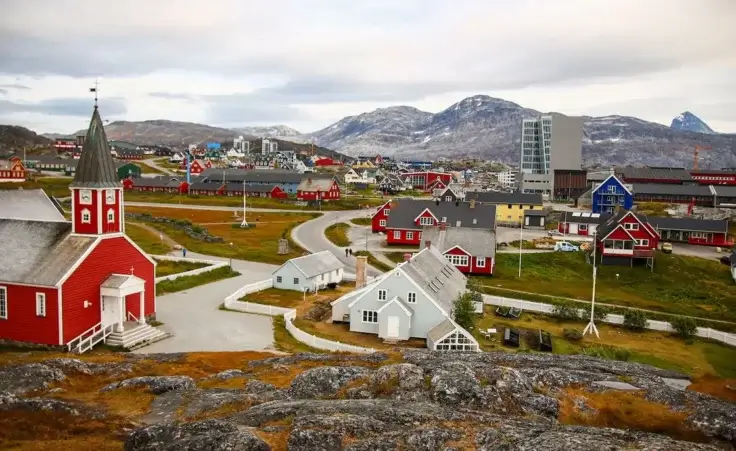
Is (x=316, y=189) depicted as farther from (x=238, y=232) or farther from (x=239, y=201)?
(x=238, y=232)

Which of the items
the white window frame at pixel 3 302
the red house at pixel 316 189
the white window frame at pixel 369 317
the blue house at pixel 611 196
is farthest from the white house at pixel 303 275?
the red house at pixel 316 189

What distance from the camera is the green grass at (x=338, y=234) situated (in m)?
76.2

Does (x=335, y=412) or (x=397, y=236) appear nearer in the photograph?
(x=335, y=412)

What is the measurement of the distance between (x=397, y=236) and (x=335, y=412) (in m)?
58.3

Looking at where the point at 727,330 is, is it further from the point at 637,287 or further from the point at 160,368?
the point at 160,368

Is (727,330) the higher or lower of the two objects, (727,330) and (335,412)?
the lower

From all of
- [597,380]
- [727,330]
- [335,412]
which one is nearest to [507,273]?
[727,330]

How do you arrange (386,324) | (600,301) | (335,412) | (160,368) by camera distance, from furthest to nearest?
(600,301), (386,324), (160,368), (335,412)

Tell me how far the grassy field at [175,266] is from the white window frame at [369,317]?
22.8 meters

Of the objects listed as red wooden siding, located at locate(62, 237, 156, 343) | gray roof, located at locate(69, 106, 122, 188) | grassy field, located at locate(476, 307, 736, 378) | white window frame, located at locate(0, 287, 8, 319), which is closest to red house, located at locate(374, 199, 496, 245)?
grassy field, located at locate(476, 307, 736, 378)

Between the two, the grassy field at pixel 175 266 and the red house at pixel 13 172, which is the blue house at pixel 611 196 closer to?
the grassy field at pixel 175 266

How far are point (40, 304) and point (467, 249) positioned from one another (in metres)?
39.2

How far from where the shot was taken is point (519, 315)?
151ft

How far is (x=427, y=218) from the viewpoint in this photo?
74562 millimetres
